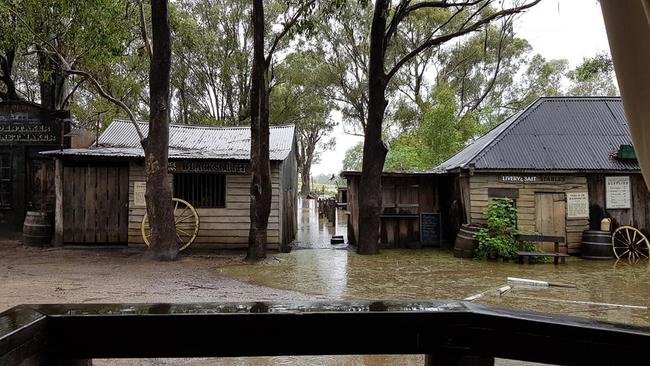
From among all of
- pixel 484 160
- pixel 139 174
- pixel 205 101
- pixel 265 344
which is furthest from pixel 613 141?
pixel 205 101

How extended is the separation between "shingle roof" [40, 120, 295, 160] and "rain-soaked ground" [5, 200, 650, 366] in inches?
115

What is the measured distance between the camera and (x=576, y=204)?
13008 millimetres

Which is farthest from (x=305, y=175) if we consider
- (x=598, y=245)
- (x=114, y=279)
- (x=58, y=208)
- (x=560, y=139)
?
(x=114, y=279)

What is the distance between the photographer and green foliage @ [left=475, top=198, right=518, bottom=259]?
39.7 ft

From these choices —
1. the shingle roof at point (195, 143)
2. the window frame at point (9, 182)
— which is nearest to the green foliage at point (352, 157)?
the shingle roof at point (195, 143)

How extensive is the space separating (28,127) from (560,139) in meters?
17.8

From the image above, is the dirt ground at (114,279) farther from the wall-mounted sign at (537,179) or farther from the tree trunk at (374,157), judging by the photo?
the wall-mounted sign at (537,179)

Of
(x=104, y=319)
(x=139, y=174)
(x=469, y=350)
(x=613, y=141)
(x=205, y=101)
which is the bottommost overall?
(x=469, y=350)

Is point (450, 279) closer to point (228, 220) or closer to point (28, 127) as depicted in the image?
point (228, 220)

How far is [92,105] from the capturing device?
2455cm

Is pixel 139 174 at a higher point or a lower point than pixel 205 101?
lower

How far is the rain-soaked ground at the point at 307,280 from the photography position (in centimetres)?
682

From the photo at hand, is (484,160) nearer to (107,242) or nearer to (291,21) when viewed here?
(291,21)

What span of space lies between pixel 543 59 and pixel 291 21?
82.7ft
